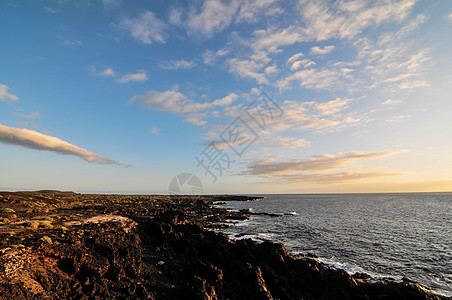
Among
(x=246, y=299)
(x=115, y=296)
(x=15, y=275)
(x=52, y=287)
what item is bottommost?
(x=246, y=299)

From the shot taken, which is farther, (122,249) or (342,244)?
(342,244)

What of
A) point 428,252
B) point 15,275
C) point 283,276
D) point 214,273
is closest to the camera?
point 15,275

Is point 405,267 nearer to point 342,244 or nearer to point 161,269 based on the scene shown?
point 342,244

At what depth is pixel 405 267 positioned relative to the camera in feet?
74.6

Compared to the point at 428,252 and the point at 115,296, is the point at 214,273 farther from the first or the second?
the point at 428,252

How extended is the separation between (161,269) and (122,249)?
426 centimetres

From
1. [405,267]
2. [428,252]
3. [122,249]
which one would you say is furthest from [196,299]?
[428,252]

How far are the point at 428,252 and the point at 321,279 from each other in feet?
78.7

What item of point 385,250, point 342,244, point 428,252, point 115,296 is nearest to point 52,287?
point 115,296

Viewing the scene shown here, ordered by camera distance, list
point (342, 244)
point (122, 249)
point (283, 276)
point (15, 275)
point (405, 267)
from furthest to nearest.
A: point (342, 244) → point (405, 267) → point (122, 249) → point (283, 276) → point (15, 275)

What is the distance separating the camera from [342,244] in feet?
104

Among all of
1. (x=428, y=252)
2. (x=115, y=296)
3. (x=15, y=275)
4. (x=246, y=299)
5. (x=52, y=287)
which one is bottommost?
(x=428, y=252)

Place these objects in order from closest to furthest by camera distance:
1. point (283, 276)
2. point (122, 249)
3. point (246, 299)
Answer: point (246, 299) < point (283, 276) < point (122, 249)

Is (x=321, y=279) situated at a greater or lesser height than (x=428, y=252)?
greater
